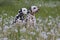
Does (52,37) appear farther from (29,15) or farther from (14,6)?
(14,6)

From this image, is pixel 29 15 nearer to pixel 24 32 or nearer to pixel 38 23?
pixel 38 23

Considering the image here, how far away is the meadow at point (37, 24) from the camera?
2.99 m

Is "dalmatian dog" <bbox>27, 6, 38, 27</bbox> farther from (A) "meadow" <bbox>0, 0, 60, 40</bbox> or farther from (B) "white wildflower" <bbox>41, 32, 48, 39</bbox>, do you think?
(B) "white wildflower" <bbox>41, 32, 48, 39</bbox>

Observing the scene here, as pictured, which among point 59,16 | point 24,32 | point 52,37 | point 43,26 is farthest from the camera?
point 59,16

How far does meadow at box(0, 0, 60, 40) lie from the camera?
2.99 meters

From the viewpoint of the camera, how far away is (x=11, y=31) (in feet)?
10.1

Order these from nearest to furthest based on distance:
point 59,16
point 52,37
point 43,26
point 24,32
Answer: point 52,37
point 24,32
point 43,26
point 59,16

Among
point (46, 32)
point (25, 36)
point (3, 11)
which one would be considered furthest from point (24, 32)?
point (3, 11)

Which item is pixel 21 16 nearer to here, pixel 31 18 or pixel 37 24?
pixel 31 18

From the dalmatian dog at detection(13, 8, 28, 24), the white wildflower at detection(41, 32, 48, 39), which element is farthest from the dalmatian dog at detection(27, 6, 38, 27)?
the white wildflower at detection(41, 32, 48, 39)

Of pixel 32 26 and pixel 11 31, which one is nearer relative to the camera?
pixel 11 31

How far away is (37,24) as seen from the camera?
344 centimetres

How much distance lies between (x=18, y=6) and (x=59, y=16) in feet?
2.50

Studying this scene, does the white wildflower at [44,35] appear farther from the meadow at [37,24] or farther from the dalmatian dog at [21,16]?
the dalmatian dog at [21,16]
